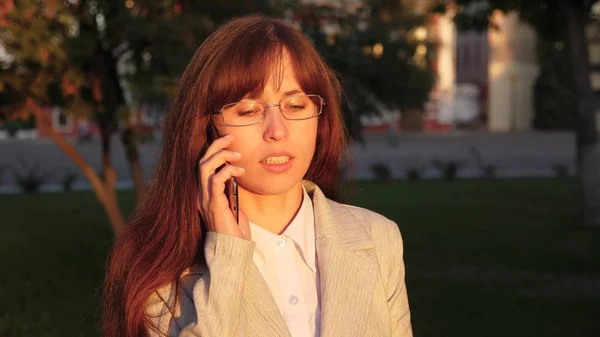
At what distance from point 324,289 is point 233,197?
1.07 ft

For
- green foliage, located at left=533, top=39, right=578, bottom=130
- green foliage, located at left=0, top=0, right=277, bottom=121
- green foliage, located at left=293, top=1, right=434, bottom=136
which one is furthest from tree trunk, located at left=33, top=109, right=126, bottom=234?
green foliage, located at left=533, top=39, right=578, bottom=130

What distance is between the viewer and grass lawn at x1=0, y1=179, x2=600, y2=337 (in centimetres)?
719

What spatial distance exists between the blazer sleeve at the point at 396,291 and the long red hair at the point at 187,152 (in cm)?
43

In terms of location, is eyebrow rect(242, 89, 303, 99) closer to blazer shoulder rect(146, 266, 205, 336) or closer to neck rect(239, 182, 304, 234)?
neck rect(239, 182, 304, 234)

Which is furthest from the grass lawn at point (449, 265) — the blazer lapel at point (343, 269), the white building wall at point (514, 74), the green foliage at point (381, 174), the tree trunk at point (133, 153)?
the white building wall at point (514, 74)

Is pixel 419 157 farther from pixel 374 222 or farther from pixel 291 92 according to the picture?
pixel 291 92

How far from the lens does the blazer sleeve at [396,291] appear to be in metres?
2.54

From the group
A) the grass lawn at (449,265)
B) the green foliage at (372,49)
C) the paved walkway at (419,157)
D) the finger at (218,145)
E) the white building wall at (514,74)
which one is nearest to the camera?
the finger at (218,145)

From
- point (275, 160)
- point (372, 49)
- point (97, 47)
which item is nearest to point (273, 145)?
point (275, 160)

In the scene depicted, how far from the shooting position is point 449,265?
10.1 m

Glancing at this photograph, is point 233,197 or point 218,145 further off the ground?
point 218,145

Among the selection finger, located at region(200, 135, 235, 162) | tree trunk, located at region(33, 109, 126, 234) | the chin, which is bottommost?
tree trunk, located at region(33, 109, 126, 234)

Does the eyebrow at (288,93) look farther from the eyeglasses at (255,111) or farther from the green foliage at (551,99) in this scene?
the green foliage at (551,99)

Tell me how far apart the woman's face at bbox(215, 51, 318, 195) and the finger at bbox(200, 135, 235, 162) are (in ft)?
0.06
